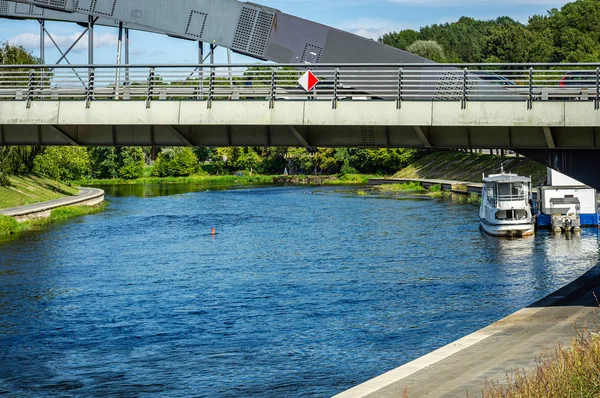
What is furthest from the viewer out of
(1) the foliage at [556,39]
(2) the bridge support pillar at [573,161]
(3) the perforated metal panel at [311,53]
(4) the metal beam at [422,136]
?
(1) the foliage at [556,39]

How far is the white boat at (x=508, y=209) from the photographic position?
49.4 metres

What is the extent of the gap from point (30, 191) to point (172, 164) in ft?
214

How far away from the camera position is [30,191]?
70.9 m

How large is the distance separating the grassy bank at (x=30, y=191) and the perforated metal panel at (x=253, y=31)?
80.2ft

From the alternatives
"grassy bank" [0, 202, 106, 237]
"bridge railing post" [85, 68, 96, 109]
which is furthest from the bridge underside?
"grassy bank" [0, 202, 106, 237]

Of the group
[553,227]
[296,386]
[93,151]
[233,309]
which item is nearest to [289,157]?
[93,151]

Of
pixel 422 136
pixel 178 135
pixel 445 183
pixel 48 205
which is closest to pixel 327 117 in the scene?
pixel 422 136

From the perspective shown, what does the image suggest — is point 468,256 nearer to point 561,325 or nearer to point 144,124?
point 561,325

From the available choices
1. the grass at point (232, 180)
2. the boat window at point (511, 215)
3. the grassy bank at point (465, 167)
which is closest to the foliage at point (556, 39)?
the grassy bank at point (465, 167)

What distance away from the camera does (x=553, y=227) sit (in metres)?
51.2

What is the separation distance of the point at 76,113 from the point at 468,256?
24101mm

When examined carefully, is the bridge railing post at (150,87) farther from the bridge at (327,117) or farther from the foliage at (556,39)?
the foliage at (556,39)

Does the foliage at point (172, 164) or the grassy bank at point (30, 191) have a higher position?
the foliage at point (172, 164)

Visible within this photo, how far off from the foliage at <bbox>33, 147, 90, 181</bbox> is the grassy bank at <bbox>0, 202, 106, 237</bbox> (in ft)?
30.3
